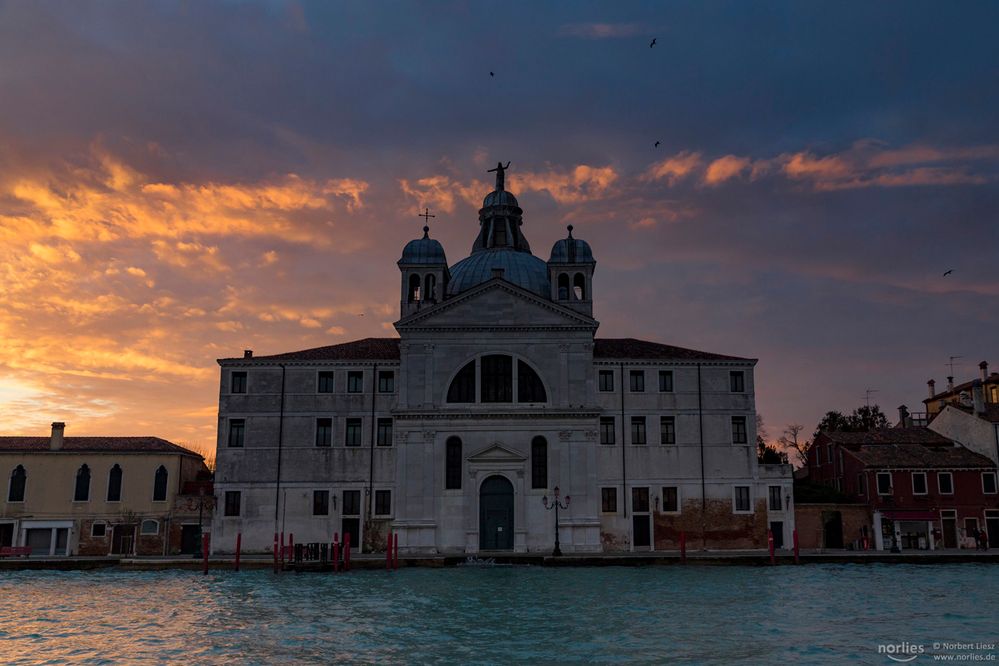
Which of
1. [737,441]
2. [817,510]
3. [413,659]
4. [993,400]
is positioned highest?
[993,400]

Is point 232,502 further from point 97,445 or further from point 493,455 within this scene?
point 493,455

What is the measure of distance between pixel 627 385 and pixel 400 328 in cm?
1085

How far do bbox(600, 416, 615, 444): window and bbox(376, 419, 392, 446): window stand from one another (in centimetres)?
974

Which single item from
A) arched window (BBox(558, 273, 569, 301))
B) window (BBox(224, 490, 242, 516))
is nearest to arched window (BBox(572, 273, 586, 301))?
arched window (BBox(558, 273, 569, 301))

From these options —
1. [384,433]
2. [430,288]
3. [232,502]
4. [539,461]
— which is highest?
[430,288]

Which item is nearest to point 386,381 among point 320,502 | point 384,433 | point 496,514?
point 384,433

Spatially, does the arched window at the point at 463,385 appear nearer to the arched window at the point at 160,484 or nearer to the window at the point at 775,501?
the arched window at the point at 160,484

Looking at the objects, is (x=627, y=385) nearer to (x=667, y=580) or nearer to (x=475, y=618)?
(x=667, y=580)

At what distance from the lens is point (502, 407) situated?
4378 cm

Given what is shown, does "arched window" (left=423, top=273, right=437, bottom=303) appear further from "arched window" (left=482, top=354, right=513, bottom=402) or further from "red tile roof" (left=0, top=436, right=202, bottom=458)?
A: "red tile roof" (left=0, top=436, right=202, bottom=458)

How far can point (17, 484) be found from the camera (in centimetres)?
4359

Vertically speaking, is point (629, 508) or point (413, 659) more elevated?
point (629, 508)

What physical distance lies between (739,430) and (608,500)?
22.7 ft

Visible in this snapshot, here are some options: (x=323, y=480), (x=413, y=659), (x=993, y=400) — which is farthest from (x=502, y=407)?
(x=993, y=400)
